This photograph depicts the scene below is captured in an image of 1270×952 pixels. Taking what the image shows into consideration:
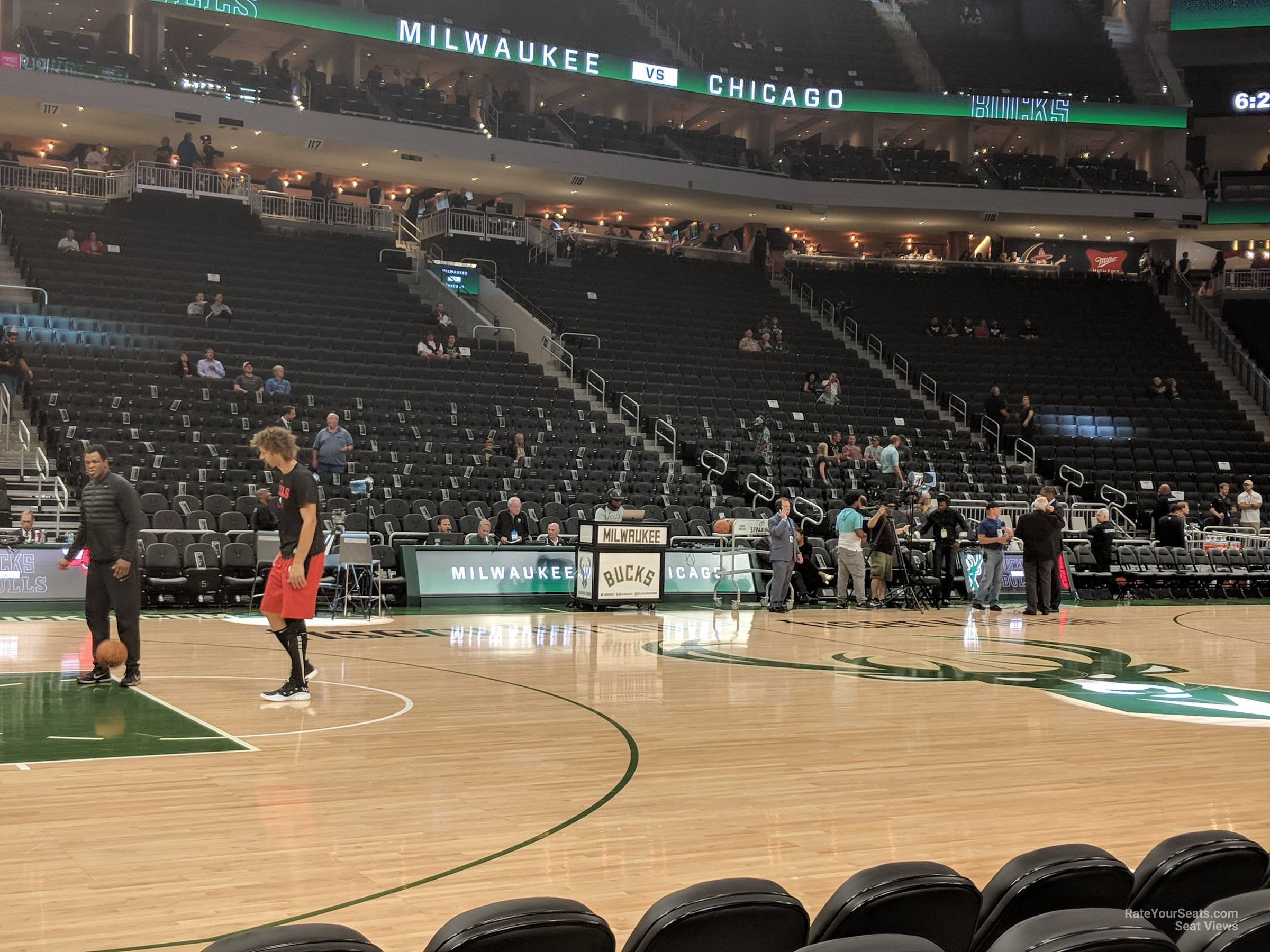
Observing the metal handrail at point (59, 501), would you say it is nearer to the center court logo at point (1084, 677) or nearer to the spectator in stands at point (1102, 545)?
the center court logo at point (1084, 677)

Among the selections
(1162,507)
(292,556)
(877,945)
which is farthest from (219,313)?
(877,945)

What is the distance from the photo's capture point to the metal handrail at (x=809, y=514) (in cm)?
2012

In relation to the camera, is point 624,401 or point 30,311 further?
point 624,401

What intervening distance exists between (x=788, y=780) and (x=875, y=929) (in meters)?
3.81

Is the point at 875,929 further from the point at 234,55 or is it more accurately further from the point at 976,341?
the point at 234,55

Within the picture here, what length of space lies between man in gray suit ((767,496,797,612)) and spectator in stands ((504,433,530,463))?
535cm

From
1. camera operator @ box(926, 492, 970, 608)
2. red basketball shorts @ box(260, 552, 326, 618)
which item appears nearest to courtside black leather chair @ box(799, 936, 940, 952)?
red basketball shorts @ box(260, 552, 326, 618)

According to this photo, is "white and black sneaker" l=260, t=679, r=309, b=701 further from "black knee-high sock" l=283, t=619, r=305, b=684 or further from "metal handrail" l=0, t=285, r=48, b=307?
"metal handrail" l=0, t=285, r=48, b=307

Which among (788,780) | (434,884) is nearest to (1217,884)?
(434,884)

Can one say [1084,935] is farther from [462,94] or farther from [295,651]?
[462,94]

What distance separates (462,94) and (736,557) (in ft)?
56.7

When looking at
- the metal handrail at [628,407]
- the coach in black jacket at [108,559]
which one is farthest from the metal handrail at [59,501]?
the metal handrail at [628,407]

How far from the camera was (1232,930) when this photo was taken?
1987mm

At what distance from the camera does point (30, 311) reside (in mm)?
20984
